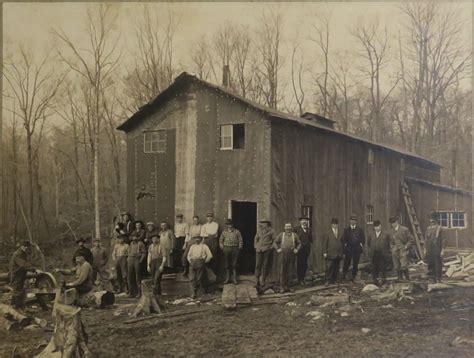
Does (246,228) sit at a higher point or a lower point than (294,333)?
higher

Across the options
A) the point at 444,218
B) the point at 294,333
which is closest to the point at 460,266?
the point at 444,218

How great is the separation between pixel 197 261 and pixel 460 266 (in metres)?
5.42

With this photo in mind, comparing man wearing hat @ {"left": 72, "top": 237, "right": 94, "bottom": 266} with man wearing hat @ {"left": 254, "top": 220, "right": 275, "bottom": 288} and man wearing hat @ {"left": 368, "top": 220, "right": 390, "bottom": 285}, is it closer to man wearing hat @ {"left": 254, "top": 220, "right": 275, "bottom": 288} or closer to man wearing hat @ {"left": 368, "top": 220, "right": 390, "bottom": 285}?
man wearing hat @ {"left": 254, "top": 220, "right": 275, "bottom": 288}

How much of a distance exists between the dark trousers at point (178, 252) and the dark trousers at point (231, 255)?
1102 millimetres

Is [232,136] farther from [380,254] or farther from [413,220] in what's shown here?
[413,220]

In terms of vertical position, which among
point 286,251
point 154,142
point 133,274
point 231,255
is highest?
point 154,142

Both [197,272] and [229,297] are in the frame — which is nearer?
[229,297]

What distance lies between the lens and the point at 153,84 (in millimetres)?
9883

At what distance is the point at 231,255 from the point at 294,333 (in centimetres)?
348

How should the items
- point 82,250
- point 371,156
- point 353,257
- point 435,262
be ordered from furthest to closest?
1. point 371,156
2. point 353,257
3. point 435,262
4. point 82,250

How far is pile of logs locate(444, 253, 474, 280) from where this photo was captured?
9289 mm

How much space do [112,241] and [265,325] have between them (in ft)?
16.5

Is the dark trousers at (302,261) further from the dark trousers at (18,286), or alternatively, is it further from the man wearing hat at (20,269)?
the dark trousers at (18,286)

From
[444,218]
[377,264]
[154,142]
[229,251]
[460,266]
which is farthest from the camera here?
[444,218]
